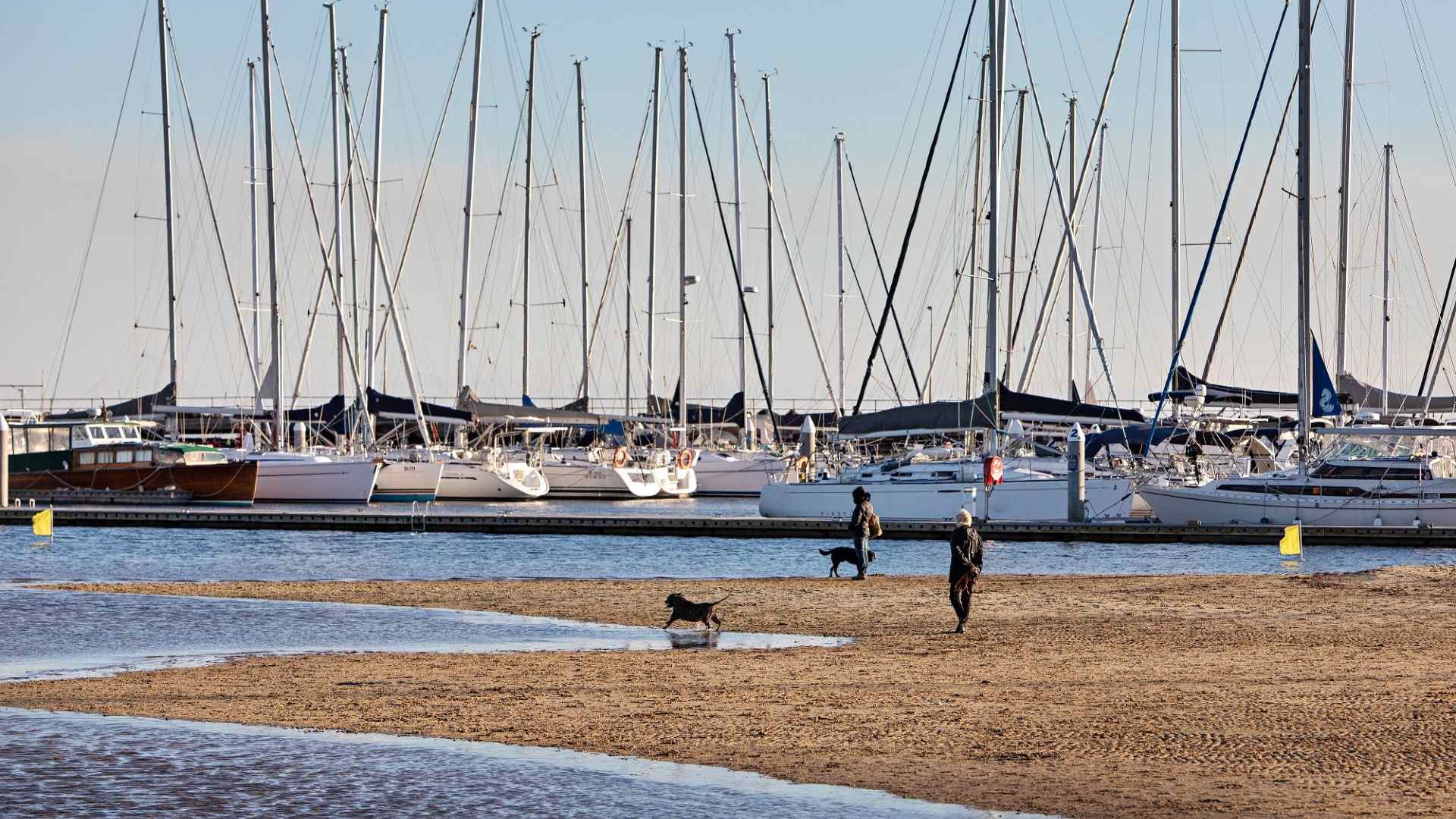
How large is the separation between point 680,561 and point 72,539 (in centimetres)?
1587

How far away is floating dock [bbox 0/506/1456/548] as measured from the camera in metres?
42.3

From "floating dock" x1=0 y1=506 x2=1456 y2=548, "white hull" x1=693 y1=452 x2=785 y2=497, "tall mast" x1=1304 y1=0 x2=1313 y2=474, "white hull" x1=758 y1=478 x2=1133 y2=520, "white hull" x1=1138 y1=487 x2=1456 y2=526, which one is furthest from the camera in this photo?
"white hull" x1=693 y1=452 x2=785 y2=497

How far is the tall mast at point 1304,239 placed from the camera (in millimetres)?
43625

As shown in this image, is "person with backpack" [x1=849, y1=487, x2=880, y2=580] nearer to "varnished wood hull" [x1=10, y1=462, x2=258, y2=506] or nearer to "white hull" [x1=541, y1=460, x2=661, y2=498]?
"varnished wood hull" [x1=10, y1=462, x2=258, y2=506]

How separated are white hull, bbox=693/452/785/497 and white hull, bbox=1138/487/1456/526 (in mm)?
30166

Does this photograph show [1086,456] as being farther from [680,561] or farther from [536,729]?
[536,729]

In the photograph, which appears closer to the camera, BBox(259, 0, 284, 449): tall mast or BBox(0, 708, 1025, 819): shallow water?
BBox(0, 708, 1025, 819): shallow water

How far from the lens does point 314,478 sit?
63.7 m

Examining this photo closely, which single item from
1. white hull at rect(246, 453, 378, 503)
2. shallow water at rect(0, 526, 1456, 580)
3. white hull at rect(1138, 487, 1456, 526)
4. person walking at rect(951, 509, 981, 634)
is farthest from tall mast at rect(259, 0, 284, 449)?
person walking at rect(951, 509, 981, 634)

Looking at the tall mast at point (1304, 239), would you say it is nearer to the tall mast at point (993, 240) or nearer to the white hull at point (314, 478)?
the tall mast at point (993, 240)

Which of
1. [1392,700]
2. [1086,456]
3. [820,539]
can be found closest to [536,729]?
[1392,700]

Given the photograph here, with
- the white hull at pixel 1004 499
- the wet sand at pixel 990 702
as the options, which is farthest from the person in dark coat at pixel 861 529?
the white hull at pixel 1004 499

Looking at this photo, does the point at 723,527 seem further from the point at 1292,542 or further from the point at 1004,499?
the point at 1292,542

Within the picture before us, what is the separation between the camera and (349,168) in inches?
Result: 2616
